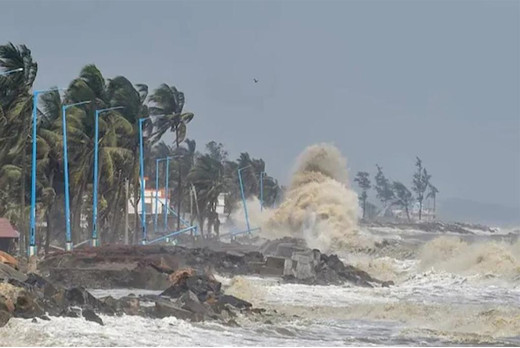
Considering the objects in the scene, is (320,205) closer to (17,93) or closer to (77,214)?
(77,214)

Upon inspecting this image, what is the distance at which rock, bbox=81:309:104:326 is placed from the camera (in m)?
19.3

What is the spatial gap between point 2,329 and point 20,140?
26005mm

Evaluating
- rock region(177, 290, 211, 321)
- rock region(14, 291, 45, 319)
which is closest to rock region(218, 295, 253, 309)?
rock region(177, 290, 211, 321)

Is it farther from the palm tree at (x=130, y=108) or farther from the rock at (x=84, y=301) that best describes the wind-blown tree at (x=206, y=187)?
the rock at (x=84, y=301)

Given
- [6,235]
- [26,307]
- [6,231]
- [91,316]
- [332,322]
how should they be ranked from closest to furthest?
[26,307]
[91,316]
[332,322]
[6,235]
[6,231]

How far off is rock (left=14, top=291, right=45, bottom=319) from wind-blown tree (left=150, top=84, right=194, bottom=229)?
49.8m

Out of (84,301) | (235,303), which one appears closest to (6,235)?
(235,303)

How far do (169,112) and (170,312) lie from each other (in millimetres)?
51478

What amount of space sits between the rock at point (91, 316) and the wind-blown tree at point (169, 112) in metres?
49.5

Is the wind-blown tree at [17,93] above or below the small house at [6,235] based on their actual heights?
above

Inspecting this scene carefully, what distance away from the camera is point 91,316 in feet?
64.0

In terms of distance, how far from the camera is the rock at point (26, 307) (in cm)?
1881

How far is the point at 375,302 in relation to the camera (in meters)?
29.8

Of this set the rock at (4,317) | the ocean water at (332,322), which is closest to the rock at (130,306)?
the ocean water at (332,322)
